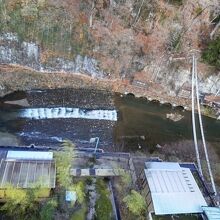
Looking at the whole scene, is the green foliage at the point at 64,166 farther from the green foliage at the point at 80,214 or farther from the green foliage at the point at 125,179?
the green foliage at the point at 125,179

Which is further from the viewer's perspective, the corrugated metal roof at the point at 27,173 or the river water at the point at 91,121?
the river water at the point at 91,121

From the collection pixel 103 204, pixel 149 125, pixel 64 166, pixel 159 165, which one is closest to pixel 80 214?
pixel 103 204

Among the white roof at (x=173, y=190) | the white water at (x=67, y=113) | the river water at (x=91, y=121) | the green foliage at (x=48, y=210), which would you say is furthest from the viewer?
the white water at (x=67, y=113)

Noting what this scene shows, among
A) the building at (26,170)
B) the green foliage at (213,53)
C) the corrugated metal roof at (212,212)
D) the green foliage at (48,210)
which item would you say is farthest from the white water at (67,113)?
the corrugated metal roof at (212,212)

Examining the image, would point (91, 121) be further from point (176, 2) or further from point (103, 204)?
point (176, 2)

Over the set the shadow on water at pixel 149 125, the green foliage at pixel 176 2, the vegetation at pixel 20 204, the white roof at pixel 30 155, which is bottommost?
the vegetation at pixel 20 204

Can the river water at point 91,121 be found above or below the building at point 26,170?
above

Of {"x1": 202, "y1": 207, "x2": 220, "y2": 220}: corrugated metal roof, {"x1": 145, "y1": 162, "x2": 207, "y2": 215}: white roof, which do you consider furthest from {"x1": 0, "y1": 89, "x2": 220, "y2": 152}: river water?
{"x1": 202, "y1": 207, "x2": 220, "y2": 220}: corrugated metal roof
